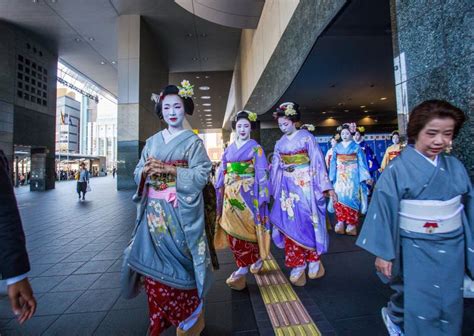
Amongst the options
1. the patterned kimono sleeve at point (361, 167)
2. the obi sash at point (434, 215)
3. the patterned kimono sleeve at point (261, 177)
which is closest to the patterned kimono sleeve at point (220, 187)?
the patterned kimono sleeve at point (261, 177)

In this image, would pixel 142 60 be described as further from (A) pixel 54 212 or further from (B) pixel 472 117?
(B) pixel 472 117

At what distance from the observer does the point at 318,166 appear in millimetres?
3037

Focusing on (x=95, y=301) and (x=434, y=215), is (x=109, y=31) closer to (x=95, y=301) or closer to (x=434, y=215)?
(x=95, y=301)

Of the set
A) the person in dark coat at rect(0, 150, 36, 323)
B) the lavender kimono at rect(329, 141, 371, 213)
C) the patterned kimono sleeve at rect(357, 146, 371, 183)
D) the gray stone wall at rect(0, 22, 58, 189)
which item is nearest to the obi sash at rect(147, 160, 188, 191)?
the person in dark coat at rect(0, 150, 36, 323)

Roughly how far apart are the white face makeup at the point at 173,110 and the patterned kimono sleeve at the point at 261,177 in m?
1.24

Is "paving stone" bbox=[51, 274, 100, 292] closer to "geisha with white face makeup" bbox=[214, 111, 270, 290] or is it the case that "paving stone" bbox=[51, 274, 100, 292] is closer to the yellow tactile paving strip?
"geisha with white face makeup" bbox=[214, 111, 270, 290]

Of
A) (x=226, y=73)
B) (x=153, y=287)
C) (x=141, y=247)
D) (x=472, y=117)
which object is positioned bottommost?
(x=153, y=287)

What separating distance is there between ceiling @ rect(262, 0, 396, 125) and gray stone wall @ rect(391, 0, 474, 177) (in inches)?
78.7

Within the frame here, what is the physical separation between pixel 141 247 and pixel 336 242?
11.4 ft

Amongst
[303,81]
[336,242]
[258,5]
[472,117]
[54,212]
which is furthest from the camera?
[258,5]

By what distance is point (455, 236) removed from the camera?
147 cm

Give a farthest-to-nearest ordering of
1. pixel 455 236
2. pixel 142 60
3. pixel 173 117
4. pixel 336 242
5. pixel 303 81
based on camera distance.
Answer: pixel 142 60
pixel 303 81
pixel 336 242
pixel 173 117
pixel 455 236

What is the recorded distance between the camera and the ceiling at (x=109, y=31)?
462 inches

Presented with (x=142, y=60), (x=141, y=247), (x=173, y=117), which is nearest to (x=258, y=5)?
(x=142, y=60)
